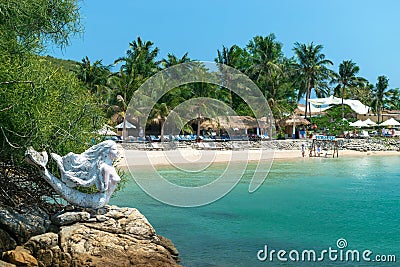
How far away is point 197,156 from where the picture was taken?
3866cm

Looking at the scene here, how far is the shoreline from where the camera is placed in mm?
34281

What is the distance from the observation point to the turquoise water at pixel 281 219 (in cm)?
1265

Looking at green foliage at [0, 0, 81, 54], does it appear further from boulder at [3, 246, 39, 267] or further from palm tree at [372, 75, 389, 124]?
palm tree at [372, 75, 389, 124]

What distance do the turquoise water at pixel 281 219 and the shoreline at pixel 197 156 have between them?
612 centimetres

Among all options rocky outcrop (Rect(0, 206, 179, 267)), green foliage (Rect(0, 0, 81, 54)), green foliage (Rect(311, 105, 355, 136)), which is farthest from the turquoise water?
green foliage (Rect(311, 105, 355, 136))

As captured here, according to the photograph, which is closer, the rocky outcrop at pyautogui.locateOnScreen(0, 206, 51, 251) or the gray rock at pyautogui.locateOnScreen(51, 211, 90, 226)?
the rocky outcrop at pyautogui.locateOnScreen(0, 206, 51, 251)

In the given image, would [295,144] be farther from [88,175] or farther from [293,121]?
[88,175]

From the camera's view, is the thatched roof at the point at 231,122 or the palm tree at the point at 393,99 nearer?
the thatched roof at the point at 231,122

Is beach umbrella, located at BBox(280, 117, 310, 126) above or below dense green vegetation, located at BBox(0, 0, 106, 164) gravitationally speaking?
above

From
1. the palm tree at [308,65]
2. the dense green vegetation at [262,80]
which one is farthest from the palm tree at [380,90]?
the palm tree at [308,65]

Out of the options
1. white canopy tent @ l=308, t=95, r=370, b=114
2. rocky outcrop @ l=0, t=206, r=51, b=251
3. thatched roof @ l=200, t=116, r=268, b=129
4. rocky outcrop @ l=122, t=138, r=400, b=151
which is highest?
white canopy tent @ l=308, t=95, r=370, b=114

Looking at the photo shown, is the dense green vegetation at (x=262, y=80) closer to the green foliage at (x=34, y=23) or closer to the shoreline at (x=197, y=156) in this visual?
the shoreline at (x=197, y=156)

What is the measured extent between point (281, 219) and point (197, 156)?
22.2 meters

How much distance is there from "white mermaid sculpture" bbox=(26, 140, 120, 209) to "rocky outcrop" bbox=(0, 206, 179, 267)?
26cm
